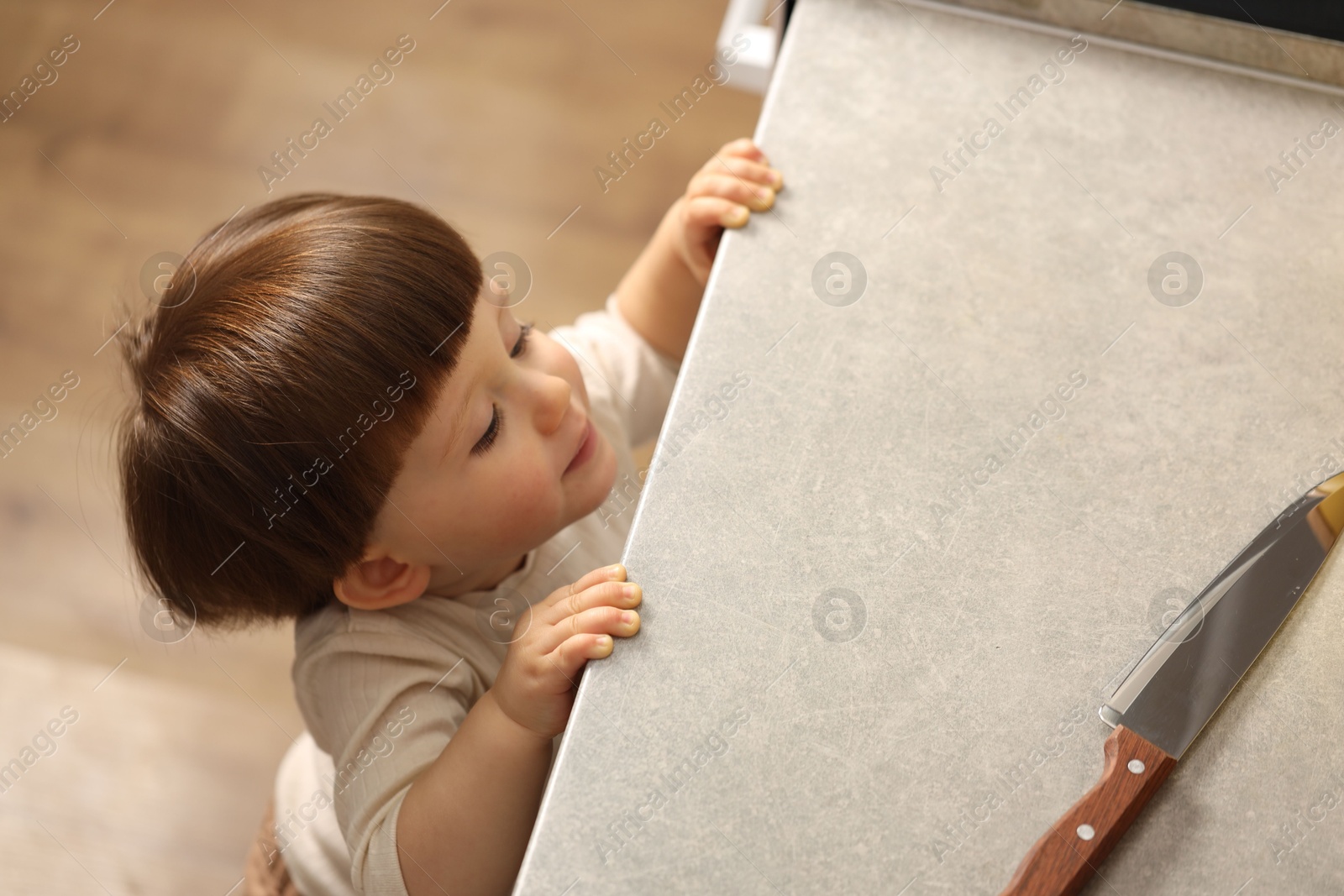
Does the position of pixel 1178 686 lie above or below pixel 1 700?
above

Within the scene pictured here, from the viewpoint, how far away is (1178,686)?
0.49 m

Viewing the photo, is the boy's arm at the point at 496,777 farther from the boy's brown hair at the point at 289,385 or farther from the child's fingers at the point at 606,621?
the boy's brown hair at the point at 289,385

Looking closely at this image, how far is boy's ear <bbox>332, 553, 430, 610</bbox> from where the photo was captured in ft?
2.24

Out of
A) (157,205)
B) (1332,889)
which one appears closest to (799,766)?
(1332,889)

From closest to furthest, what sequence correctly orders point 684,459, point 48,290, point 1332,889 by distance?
point 1332,889
point 684,459
point 48,290

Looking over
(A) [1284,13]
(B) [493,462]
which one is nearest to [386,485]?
(B) [493,462]

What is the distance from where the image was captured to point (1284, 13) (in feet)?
2.20

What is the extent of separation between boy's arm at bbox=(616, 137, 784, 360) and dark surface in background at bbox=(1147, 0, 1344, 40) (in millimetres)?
306

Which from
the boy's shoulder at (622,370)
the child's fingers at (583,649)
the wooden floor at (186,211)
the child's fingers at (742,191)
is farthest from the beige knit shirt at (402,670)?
the wooden floor at (186,211)

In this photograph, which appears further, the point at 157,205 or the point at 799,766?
the point at 157,205

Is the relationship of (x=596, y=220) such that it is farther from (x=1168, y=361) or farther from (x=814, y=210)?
(x=1168, y=361)

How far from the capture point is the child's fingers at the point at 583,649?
1.70 feet

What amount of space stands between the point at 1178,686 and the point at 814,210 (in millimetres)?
339

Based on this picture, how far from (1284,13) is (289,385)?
2.19 ft
